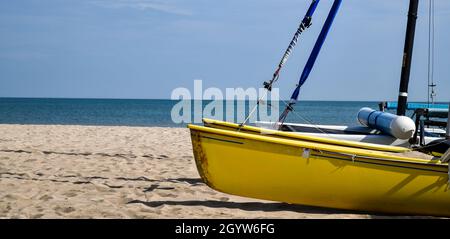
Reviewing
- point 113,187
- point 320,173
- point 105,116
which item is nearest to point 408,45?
point 320,173

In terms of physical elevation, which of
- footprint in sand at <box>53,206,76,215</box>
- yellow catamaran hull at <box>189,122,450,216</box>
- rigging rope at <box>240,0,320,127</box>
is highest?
rigging rope at <box>240,0,320,127</box>

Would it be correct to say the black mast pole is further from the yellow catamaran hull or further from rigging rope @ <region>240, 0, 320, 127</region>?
the yellow catamaran hull

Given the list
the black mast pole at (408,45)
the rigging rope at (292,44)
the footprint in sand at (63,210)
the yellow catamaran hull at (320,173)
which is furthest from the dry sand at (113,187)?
the black mast pole at (408,45)

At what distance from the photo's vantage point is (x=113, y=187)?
8.00 m

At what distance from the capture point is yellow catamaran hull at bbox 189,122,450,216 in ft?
20.6

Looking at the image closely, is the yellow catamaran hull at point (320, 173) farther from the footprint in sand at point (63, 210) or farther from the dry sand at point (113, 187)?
the footprint in sand at point (63, 210)

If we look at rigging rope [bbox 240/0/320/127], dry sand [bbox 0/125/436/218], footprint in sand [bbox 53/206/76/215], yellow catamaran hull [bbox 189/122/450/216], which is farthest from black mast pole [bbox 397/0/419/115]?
footprint in sand [bbox 53/206/76/215]

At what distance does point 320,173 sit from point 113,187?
3151mm

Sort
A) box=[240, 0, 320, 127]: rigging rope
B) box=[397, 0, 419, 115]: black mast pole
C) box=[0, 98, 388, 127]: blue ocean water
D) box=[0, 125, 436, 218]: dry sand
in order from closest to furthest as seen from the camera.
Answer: box=[0, 125, 436, 218]: dry sand < box=[240, 0, 320, 127]: rigging rope < box=[397, 0, 419, 115]: black mast pole < box=[0, 98, 388, 127]: blue ocean water

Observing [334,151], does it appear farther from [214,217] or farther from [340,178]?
[214,217]

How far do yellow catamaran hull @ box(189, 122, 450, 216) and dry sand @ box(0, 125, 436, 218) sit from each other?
0.31m

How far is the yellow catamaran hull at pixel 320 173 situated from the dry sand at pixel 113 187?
1.01 feet

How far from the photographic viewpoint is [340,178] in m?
6.38
